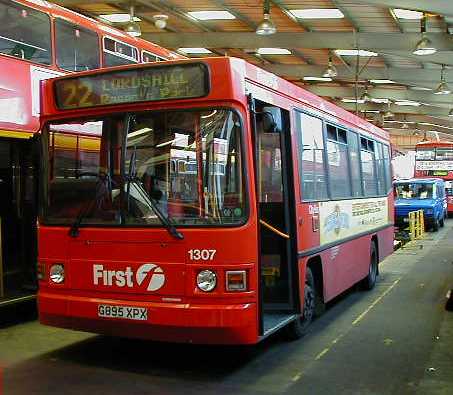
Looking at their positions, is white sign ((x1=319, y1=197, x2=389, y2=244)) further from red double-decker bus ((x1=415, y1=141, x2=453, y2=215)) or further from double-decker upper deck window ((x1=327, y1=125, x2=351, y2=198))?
red double-decker bus ((x1=415, y1=141, x2=453, y2=215))

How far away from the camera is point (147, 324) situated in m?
5.70

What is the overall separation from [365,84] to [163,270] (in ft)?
75.3

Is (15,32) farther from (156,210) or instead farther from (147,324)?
(147,324)

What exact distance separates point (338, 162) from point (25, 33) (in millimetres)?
4467

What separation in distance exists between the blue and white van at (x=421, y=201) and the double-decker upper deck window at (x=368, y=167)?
15.4 metres

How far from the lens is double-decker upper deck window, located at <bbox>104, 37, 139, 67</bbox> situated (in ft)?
32.0

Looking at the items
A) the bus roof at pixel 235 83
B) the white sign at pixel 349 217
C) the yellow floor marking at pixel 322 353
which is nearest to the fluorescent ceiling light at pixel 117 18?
the white sign at pixel 349 217

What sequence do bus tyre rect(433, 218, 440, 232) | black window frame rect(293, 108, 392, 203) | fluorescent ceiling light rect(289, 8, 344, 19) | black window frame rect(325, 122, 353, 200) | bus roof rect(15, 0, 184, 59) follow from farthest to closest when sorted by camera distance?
bus tyre rect(433, 218, 440, 232) < fluorescent ceiling light rect(289, 8, 344, 19) < bus roof rect(15, 0, 184, 59) < black window frame rect(325, 122, 353, 200) < black window frame rect(293, 108, 392, 203)

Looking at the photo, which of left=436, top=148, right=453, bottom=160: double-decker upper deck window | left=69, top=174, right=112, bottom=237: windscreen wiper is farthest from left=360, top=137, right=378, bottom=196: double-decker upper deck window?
left=436, top=148, right=453, bottom=160: double-decker upper deck window

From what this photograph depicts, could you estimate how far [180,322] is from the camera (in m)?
5.57

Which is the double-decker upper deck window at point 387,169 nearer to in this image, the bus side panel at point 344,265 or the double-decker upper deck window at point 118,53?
the bus side panel at point 344,265

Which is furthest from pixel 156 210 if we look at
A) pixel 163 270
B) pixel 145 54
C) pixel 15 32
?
pixel 145 54

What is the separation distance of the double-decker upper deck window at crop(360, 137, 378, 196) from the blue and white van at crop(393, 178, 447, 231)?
15.4 m

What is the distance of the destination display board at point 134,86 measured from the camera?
18.8 ft
